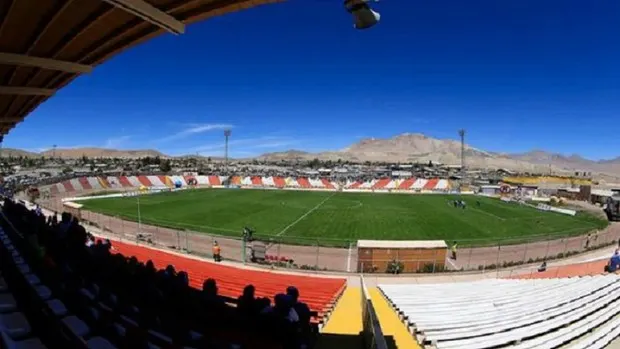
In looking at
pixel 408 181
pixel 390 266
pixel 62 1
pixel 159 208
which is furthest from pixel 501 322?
pixel 408 181

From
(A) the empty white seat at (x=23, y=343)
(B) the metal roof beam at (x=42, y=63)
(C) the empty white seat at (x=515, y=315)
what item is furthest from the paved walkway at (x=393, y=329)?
(B) the metal roof beam at (x=42, y=63)

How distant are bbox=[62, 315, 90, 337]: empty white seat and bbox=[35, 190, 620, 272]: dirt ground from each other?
15.7 meters

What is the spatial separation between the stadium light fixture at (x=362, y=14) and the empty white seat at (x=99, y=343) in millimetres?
3882

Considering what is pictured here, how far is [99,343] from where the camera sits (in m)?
3.73

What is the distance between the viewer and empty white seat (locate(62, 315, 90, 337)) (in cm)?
404

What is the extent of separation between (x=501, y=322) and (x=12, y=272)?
26.6 ft

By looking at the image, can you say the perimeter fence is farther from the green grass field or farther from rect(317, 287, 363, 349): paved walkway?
rect(317, 287, 363, 349): paved walkway

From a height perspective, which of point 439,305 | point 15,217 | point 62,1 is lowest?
point 439,305

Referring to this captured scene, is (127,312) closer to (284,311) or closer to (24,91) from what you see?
(284,311)

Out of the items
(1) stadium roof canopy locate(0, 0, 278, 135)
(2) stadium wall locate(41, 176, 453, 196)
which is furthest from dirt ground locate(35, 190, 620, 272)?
(2) stadium wall locate(41, 176, 453, 196)

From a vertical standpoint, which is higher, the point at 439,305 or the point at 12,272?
the point at 12,272

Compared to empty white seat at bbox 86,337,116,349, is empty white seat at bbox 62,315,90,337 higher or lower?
lower

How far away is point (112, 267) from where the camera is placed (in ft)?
21.2

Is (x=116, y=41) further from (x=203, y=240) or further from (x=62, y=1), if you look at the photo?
(x=203, y=240)
